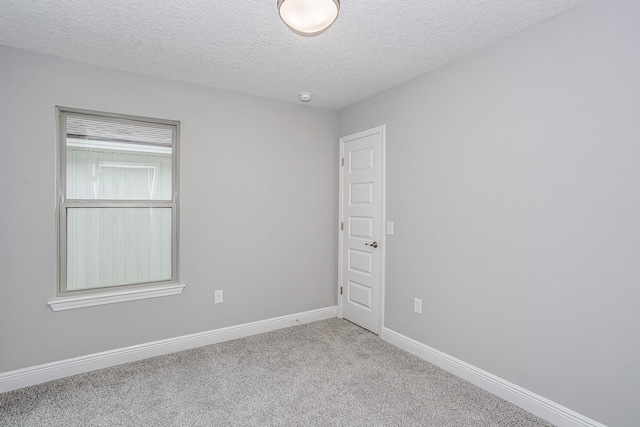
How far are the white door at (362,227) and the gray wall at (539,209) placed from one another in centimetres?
43

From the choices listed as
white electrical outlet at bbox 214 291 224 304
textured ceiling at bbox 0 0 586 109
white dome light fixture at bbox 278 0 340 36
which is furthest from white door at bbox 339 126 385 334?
white dome light fixture at bbox 278 0 340 36

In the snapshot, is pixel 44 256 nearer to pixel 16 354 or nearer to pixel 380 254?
pixel 16 354

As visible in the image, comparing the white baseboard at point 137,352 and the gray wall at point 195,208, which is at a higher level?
the gray wall at point 195,208

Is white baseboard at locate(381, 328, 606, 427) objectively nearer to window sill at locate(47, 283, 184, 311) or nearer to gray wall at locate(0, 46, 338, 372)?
gray wall at locate(0, 46, 338, 372)

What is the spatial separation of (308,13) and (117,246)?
2.52 meters

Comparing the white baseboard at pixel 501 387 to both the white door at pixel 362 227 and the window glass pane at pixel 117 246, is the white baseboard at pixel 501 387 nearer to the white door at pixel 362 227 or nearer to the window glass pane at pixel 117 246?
the white door at pixel 362 227

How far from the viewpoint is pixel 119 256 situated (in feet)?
9.26

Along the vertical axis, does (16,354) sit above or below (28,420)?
above

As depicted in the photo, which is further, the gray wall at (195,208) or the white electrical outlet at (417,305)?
the white electrical outlet at (417,305)

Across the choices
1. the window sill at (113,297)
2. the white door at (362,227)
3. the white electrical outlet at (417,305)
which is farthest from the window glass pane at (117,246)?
the white electrical outlet at (417,305)

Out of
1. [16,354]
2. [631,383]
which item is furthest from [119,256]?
[631,383]

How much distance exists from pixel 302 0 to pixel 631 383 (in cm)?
264

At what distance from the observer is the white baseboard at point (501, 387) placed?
1895 mm

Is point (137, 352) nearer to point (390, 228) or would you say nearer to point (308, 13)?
point (390, 228)
